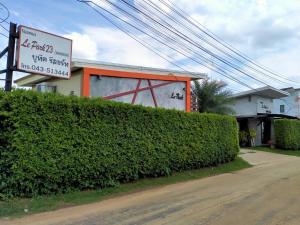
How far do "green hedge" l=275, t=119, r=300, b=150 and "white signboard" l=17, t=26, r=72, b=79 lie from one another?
20688 mm

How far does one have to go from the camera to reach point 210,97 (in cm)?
3005

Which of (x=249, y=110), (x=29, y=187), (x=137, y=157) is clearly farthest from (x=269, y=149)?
(x=29, y=187)

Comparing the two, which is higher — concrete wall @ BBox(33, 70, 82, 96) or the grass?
concrete wall @ BBox(33, 70, 82, 96)

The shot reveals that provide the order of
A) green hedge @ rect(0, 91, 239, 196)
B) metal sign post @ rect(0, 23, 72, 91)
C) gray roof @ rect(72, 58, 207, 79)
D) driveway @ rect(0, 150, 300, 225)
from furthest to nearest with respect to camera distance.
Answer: gray roof @ rect(72, 58, 207, 79), metal sign post @ rect(0, 23, 72, 91), green hedge @ rect(0, 91, 239, 196), driveway @ rect(0, 150, 300, 225)

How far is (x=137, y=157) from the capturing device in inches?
482

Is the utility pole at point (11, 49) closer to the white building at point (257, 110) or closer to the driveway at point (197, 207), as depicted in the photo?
the driveway at point (197, 207)

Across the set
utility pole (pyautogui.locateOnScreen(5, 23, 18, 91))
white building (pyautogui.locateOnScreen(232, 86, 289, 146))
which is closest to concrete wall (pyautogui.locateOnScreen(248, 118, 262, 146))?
white building (pyautogui.locateOnScreen(232, 86, 289, 146))

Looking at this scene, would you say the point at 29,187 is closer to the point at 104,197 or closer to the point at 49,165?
the point at 49,165

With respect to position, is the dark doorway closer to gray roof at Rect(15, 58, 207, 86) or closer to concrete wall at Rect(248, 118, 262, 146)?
concrete wall at Rect(248, 118, 262, 146)

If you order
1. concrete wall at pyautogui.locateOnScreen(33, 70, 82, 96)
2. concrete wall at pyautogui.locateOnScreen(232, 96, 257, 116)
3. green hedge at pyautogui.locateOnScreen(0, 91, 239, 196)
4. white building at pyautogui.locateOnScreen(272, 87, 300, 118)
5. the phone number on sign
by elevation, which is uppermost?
white building at pyautogui.locateOnScreen(272, 87, 300, 118)

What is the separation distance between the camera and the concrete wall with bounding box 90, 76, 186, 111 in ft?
55.0

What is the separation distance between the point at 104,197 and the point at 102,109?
255 centimetres

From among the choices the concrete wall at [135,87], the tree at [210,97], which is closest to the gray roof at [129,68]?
the concrete wall at [135,87]

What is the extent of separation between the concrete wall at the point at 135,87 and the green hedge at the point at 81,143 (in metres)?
4.08
